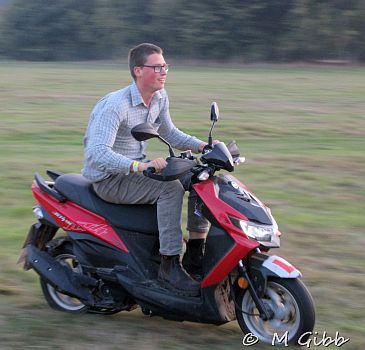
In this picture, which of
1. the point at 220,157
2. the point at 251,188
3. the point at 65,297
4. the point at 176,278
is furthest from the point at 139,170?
the point at 251,188

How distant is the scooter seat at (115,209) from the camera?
4957mm

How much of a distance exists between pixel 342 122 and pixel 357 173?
6.45 metres

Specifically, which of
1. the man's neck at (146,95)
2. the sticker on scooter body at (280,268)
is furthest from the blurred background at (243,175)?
the man's neck at (146,95)

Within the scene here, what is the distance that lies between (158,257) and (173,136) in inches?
36.6

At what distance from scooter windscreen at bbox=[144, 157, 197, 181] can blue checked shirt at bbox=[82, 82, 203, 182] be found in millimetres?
212

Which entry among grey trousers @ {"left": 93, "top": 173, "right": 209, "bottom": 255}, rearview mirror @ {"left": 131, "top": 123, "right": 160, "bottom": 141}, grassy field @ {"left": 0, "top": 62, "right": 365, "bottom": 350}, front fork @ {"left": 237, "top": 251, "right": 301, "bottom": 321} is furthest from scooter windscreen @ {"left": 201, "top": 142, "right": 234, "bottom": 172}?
grassy field @ {"left": 0, "top": 62, "right": 365, "bottom": 350}

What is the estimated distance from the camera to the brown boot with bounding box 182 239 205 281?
16.2 ft

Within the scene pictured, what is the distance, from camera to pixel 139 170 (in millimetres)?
4602

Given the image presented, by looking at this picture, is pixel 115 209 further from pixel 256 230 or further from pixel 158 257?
pixel 256 230

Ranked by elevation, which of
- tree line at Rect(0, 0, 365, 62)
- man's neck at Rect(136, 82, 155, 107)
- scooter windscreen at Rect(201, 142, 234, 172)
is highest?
man's neck at Rect(136, 82, 155, 107)

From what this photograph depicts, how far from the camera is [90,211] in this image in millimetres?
5082

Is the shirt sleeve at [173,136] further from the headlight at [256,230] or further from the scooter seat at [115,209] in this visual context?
the headlight at [256,230]

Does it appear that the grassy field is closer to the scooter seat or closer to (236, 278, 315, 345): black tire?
(236, 278, 315, 345): black tire

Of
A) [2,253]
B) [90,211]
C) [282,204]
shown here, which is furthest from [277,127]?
[90,211]
